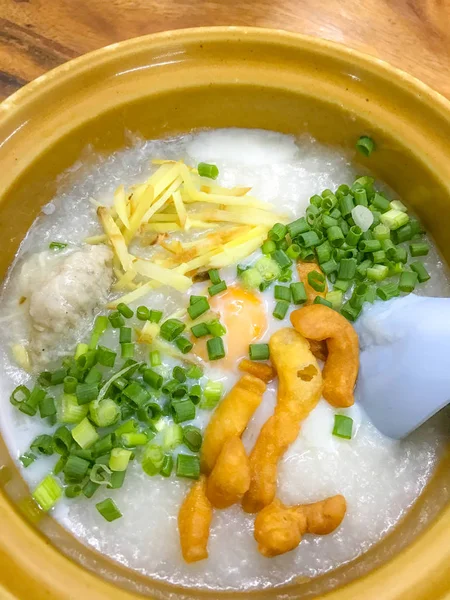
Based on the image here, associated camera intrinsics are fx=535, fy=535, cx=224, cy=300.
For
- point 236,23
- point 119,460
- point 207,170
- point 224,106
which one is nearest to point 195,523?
point 119,460

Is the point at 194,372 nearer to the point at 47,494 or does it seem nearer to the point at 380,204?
the point at 47,494

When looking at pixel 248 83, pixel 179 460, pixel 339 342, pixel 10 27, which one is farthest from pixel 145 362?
pixel 10 27

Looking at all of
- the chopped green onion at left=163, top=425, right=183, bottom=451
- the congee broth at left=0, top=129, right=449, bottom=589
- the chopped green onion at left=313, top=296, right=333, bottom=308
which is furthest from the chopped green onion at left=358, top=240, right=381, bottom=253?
the chopped green onion at left=163, top=425, right=183, bottom=451

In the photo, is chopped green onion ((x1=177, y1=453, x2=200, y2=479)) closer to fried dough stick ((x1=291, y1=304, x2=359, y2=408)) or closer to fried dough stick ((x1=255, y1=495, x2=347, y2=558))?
fried dough stick ((x1=255, y1=495, x2=347, y2=558))

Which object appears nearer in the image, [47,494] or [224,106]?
[47,494]

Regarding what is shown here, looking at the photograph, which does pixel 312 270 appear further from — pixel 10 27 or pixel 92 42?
pixel 10 27

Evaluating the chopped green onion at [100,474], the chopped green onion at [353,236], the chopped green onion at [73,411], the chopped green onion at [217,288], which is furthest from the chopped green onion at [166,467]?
the chopped green onion at [353,236]
